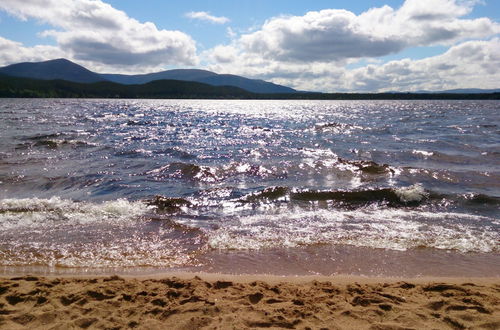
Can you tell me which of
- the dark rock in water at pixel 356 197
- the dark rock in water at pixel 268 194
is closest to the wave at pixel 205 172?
the dark rock in water at pixel 268 194

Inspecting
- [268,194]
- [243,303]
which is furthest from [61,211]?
[243,303]

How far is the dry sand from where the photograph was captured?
5062 mm

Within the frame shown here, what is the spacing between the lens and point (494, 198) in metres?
12.5

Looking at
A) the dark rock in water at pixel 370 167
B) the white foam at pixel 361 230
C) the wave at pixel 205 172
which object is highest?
the dark rock in water at pixel 370 167

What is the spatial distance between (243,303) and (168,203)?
726cm

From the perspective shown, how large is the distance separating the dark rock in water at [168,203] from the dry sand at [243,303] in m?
5.13

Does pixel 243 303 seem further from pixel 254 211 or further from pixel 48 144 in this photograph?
pixel 48 144

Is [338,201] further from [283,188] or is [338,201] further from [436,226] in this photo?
[436,226]

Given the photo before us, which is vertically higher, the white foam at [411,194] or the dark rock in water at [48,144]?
the dark rock in water at [48,144]

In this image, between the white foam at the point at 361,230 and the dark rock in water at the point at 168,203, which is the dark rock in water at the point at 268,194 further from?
the dark rock in water at the point at 168,203

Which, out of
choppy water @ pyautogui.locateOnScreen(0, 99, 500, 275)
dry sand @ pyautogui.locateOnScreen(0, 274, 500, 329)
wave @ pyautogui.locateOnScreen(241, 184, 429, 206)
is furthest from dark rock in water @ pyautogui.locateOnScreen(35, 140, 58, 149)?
dry sand @ pyautogui.locateOnScreen(0, 274, 500, 329)

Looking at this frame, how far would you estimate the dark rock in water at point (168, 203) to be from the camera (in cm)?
1177

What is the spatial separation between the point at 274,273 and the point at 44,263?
192 inches

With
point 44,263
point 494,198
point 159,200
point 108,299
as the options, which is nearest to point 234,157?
point 159,200
